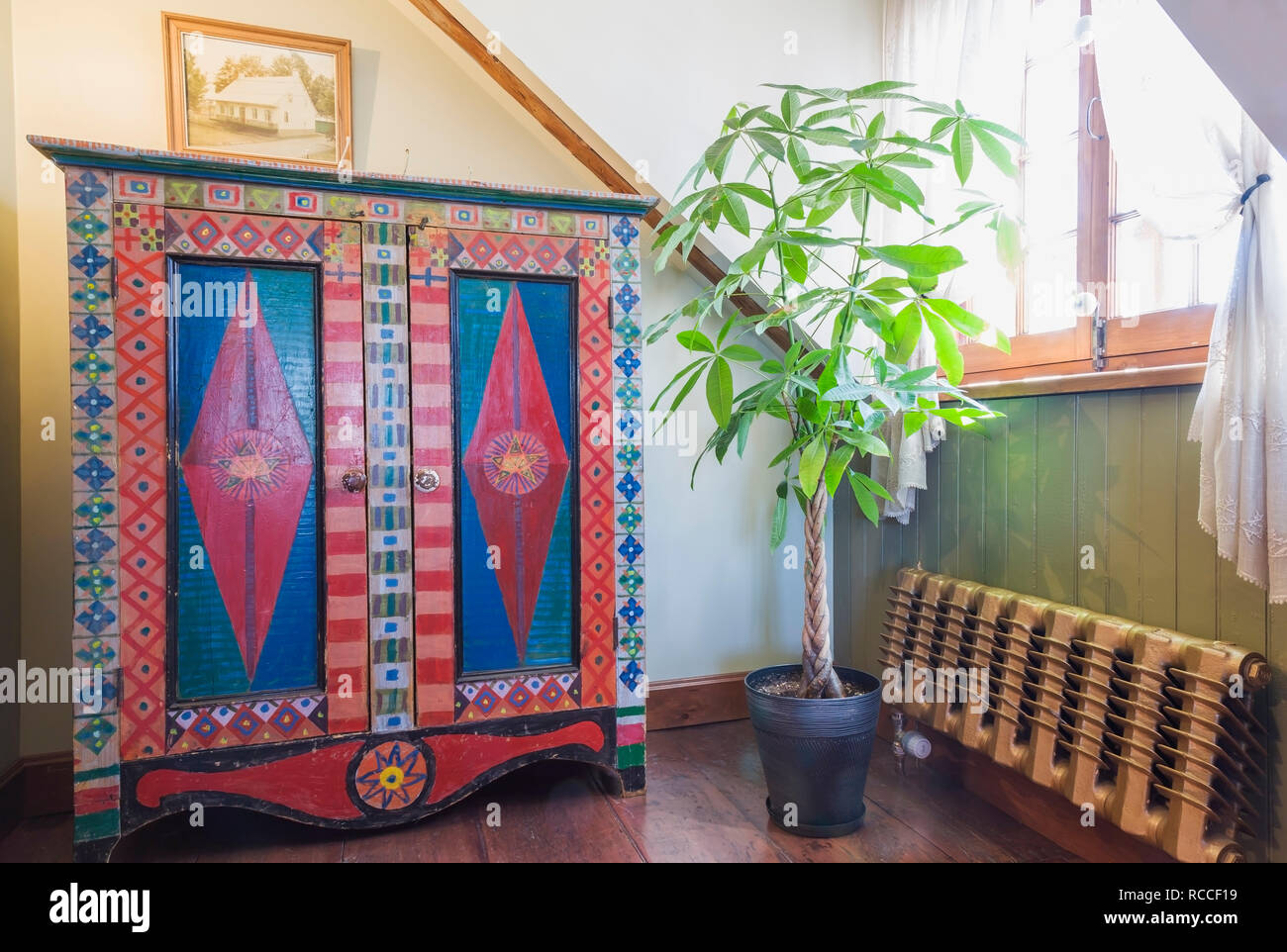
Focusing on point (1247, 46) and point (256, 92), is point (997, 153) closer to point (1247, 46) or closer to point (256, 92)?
point (1247, 46)

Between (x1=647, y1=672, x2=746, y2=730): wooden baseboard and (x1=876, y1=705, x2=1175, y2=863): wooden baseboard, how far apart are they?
700 mm

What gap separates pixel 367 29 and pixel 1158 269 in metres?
2.38

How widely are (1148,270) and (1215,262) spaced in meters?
0.14

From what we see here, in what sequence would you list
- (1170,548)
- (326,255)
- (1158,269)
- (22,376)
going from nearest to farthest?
(1170,548) → (1158,269) → (326,255) → (22,376)

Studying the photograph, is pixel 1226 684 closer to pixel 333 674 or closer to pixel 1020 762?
pixel 1020 762

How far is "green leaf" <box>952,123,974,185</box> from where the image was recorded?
1.67 metres

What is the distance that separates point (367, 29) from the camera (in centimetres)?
239

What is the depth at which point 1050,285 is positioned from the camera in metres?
2.02

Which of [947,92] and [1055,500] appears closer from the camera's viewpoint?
[1055,500]

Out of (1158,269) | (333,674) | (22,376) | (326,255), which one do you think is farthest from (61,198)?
(1158,269)

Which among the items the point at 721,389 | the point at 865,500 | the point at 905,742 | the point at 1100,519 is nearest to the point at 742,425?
the point at 721,389

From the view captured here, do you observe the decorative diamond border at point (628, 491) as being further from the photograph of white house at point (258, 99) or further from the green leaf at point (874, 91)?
the photograph of white house at point (258, 99)

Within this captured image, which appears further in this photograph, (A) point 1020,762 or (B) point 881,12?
(B) point 881,12

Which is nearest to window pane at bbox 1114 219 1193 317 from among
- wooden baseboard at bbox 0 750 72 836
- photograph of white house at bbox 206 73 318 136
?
photograph of white house at bbox 206 73 318 136
